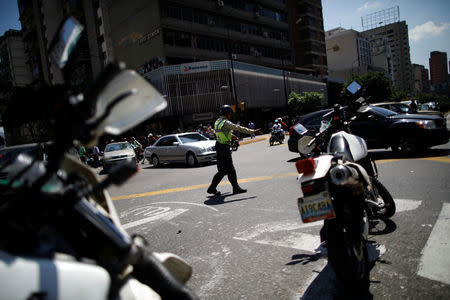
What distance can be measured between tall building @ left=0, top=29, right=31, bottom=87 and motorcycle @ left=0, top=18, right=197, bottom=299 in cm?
8322

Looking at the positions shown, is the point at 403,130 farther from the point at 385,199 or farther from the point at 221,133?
the point at 385,199

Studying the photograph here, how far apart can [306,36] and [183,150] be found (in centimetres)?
6907

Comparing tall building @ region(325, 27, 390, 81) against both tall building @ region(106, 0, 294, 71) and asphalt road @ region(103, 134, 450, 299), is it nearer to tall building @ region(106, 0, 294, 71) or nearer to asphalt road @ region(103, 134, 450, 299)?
tall building @ region(106, 0, 294, 71)

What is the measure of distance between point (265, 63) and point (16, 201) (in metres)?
59.3

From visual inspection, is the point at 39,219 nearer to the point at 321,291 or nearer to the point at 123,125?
the point at 123,125

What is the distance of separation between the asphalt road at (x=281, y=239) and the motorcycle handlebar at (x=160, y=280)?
55.5 inches

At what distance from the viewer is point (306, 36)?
74000 millimetres

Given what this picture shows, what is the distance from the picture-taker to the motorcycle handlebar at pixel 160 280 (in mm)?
1409

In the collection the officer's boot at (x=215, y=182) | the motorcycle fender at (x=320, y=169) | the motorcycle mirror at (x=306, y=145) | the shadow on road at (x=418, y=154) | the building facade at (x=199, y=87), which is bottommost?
the shadow on road at (x=418, y=154)

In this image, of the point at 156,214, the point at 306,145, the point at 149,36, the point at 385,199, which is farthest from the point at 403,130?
the point at 149,36

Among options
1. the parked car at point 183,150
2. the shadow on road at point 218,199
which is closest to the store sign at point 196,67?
the parked car at point 183,150

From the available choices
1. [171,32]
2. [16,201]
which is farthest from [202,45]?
[16,201]

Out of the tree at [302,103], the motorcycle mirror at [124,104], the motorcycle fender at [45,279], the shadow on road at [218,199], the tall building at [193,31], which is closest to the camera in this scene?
the motorcycle fender at [45,279]

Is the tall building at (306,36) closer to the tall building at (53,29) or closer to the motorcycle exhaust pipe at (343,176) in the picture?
the tall building at (53,29)
